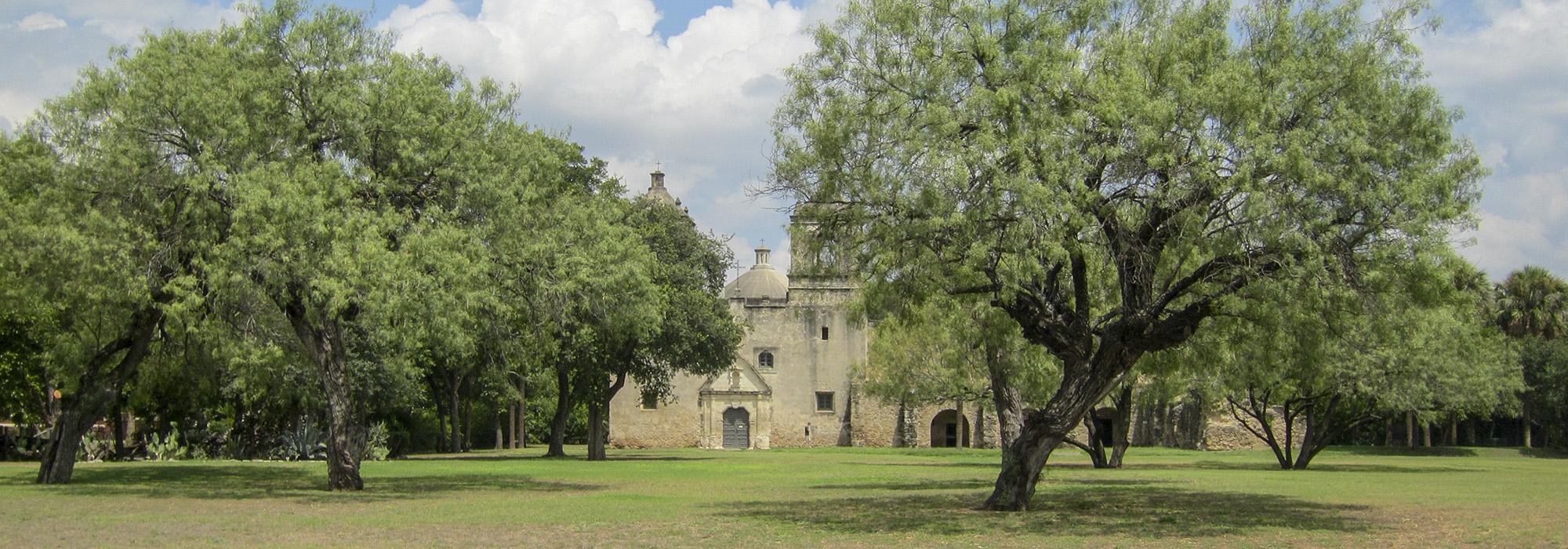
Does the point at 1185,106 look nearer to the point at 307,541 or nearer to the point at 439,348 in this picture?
the point at 307,541

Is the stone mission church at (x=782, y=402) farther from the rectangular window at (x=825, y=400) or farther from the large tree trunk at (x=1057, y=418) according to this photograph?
the large tree trunk at (x=1057, y=418)

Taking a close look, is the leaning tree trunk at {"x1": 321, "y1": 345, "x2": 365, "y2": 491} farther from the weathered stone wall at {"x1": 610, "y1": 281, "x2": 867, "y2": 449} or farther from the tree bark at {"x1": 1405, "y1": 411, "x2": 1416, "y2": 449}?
the tree bark at {"x1": 1405, "y1": 411, "x2": 1416, "y2": 449}

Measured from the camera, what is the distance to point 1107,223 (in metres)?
15.4

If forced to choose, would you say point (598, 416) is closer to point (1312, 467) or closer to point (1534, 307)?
point (1312, 467)

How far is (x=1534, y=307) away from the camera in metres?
56.6

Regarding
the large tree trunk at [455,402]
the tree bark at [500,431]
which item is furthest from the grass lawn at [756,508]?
the tree bark at [500,431]

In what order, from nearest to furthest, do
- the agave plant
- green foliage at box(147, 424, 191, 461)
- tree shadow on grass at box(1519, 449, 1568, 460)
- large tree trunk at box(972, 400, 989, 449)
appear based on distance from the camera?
green foliage at box(147, 424, 191, 461) → the agave plant → tree shadow on grass at box(1519, 449, 1568, 460) → large tree trunk at box(972, 400, 989, 449)

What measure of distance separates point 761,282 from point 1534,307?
35647 millimetres

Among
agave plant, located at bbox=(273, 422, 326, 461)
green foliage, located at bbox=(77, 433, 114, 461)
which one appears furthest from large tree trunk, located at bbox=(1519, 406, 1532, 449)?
green foliage, located at bbox=(77, 433, 114, 461)

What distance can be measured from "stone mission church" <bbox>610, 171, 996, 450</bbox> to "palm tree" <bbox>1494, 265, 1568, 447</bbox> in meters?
22.7

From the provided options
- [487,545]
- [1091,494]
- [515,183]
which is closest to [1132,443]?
[1091,494]

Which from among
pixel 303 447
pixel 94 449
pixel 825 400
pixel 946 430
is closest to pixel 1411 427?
pixel 946 430

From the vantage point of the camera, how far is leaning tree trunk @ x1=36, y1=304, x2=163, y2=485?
21.1m

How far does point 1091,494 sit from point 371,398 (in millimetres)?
23529
